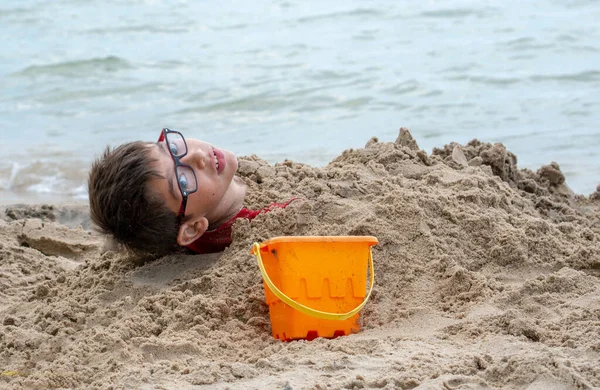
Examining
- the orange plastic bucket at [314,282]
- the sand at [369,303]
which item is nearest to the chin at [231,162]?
the sand at [369,303]

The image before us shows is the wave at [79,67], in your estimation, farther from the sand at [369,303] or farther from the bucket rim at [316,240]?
the bucket rim at [316,240]

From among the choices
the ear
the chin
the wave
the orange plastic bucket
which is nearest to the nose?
the chin

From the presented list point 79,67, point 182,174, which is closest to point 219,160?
point 182,174

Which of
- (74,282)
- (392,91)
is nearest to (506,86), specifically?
(392,91)

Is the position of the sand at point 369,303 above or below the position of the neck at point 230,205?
below

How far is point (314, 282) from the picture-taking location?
2.82 m

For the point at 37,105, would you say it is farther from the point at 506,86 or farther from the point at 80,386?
the point at 80,386

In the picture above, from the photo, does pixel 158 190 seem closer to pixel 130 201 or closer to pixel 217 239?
pixel 130 201

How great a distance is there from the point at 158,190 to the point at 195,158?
0.22 meters

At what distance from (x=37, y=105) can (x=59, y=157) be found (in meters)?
2.43

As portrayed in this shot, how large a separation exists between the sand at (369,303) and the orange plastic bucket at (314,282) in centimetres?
10

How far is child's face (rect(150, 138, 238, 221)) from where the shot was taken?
312 cm

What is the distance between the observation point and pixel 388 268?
3170 millimetres

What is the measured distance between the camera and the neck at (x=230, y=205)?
134 inches
